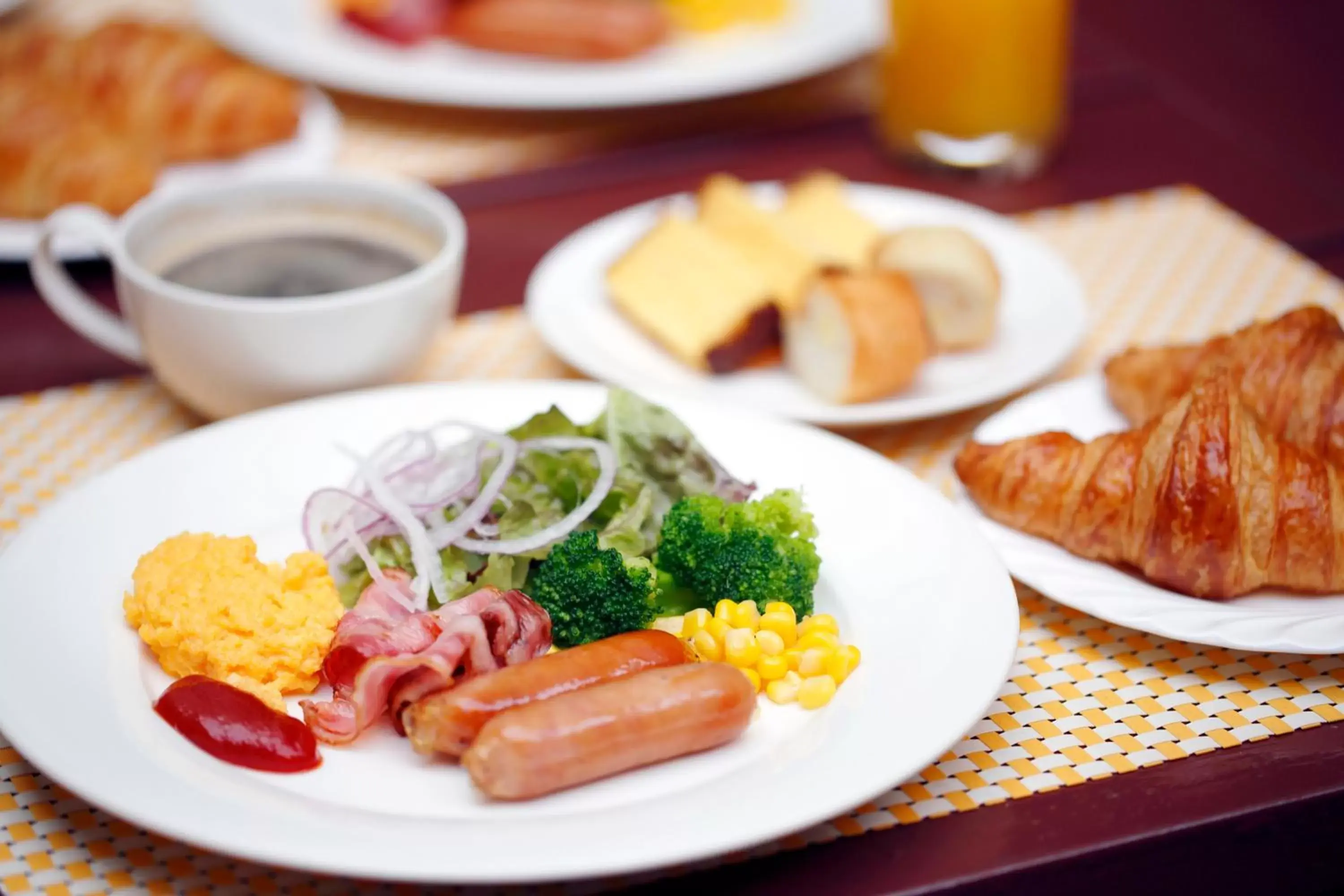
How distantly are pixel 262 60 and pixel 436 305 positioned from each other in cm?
161

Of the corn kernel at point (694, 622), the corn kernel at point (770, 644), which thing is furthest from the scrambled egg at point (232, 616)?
the corn kernel at point (770, 644)

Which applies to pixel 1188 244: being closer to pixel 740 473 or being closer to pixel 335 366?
pixel 740 473

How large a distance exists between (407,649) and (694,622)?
1.31 ft

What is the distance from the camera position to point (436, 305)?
2.56m

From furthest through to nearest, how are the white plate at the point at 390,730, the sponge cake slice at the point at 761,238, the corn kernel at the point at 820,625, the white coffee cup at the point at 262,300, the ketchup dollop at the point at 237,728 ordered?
1. the sponge cake slice at the point at 761,238
2. the white coffee cup at the point at 262,300
3. the corn kernel at the point at 820,625
4. the ketchup dollop at the point at 237,728
5. the white plate at the point at 390,730

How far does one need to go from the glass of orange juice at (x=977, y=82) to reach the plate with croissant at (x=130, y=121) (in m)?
1.43

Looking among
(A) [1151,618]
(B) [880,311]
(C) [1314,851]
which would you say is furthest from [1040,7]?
(C) [1314,851]

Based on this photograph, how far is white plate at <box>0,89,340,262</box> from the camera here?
10.9 ft

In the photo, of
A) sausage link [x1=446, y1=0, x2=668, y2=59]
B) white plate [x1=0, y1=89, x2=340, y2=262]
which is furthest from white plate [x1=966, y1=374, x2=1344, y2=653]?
sausage link [x1=446, y1=0, x2=668, y2=59]

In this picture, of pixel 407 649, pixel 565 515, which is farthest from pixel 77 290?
pixel 407 649

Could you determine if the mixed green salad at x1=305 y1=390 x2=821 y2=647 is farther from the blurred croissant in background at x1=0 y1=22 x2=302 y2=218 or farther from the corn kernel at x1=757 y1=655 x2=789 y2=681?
the blurred croissant in background at x1=0 y1=22 x2=302 y2=218

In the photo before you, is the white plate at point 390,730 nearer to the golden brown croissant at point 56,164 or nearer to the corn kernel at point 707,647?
the corn kernel at point 707,647

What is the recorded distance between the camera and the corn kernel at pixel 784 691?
1849mm

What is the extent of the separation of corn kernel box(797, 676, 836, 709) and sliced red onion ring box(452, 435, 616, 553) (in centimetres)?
46
